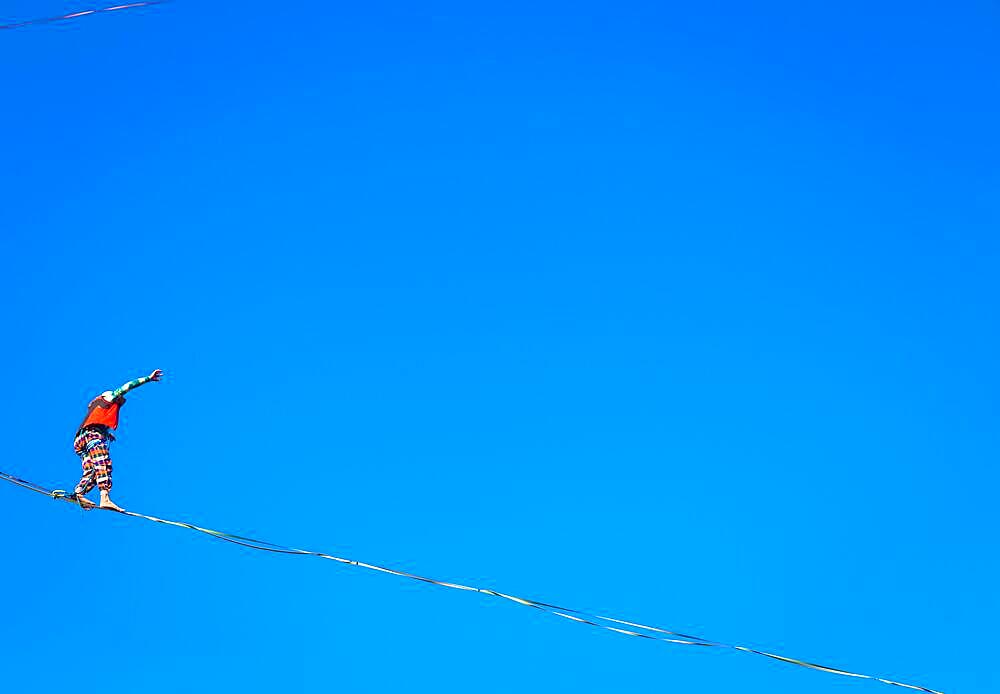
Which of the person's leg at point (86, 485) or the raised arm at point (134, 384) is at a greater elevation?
the raised arm at point (134, 384)

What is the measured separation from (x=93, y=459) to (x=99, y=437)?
0.39 metres

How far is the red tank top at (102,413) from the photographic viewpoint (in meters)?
18.9

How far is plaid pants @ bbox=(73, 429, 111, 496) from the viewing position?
18.4 meters

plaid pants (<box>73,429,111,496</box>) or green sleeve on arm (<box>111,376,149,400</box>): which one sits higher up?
green sleeve on arm (<box>111,376,149,400</box>)

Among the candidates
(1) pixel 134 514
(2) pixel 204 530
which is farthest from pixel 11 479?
(2) pixel 204 530

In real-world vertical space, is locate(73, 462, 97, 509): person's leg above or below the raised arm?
below

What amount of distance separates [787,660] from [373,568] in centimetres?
470

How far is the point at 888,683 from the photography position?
45.3 ft

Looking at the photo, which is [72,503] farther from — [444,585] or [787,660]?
[787,660]

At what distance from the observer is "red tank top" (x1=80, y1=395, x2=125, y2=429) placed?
18891 millimetres

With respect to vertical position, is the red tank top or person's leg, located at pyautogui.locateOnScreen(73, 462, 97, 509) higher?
the red tank top

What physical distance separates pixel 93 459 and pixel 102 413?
73cm

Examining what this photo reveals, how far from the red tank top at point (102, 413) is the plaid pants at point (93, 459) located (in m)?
0.13

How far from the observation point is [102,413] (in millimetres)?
18922
